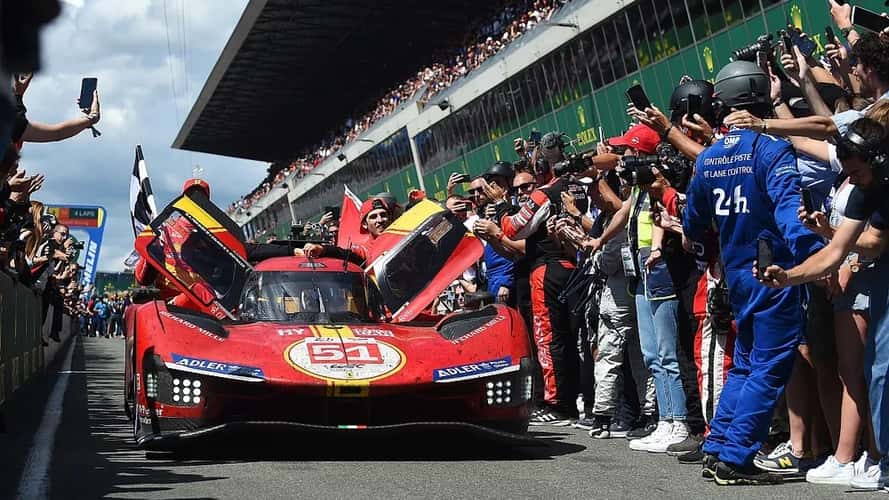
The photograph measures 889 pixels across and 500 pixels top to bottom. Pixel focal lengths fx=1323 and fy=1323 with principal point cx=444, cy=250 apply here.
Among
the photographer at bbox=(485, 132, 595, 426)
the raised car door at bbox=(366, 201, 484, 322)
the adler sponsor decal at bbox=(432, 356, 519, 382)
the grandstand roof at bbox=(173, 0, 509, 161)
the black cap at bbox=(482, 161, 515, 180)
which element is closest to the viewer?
the adler sponsor decal at bbox=(432, 356, 519, 382)

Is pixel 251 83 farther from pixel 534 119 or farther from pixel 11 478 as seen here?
pixel 11 478

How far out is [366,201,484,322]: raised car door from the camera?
9375mm

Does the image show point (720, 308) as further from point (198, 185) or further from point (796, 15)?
point (796, 15)

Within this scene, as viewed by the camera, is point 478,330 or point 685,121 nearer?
point 685,121

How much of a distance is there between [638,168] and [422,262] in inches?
87.6

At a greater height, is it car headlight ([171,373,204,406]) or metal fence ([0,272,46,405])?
metal fence ([0,272,46,405])

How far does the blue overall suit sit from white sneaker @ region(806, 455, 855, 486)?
1.33 feet

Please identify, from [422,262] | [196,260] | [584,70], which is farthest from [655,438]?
[584,70]

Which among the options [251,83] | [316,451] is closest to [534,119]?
[316,451]

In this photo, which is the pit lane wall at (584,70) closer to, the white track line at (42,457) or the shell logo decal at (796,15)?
the shell logo decal at (796,15)

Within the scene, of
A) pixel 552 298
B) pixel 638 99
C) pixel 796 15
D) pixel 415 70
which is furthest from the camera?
pixel 415 70

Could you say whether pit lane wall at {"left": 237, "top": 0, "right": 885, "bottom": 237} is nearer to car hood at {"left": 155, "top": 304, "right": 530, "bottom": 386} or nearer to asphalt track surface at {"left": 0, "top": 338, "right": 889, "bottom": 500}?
car hood at {"left": 155, "top": 304, "right": 530, "bottom": 386}

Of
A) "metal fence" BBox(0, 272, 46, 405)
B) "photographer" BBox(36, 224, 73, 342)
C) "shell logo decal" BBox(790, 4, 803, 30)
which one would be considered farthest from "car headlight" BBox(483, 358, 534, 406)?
"shell logo decal" BBox(790, 4, 803, 30)

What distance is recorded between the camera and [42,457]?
24.6ft
